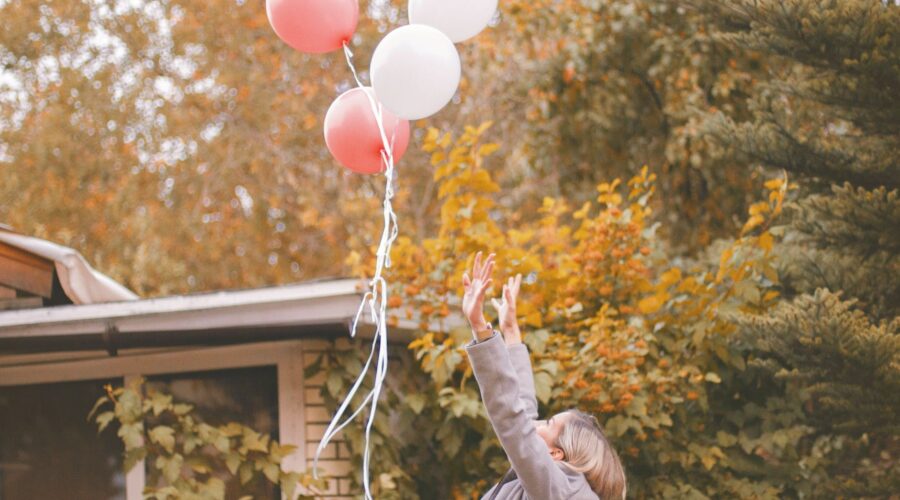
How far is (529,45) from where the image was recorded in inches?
433

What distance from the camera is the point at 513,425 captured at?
Answer: 109 inches

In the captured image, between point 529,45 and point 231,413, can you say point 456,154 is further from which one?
point 529,45

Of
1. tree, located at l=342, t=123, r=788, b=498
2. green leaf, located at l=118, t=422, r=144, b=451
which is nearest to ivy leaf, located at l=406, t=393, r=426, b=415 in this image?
tree, located at l=342, t=123, r=788, b=498

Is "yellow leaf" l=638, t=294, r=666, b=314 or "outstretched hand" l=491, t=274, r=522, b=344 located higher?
"yellow leaf" l=638, t=294, r=666, b=314

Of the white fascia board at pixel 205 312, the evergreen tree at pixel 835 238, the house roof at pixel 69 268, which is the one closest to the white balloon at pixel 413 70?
the white fascia board at pixel 205 312

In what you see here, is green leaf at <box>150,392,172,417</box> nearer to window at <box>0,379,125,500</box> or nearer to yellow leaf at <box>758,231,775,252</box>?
window at <box>0,379,125,500</box>

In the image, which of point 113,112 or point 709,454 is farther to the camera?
point 113,112

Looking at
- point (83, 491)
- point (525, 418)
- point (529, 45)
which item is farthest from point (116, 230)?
point (525, 418)

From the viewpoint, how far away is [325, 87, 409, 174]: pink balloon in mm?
3646

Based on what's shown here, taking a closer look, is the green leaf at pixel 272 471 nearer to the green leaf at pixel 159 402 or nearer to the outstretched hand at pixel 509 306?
the green leaf at pixel 159 402

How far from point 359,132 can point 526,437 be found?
1.33m

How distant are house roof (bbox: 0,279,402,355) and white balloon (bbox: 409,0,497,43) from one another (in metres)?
1.77

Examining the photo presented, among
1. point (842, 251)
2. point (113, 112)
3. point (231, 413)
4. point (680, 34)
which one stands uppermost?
point (113, 112)

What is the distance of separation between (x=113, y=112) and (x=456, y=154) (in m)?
9.98
